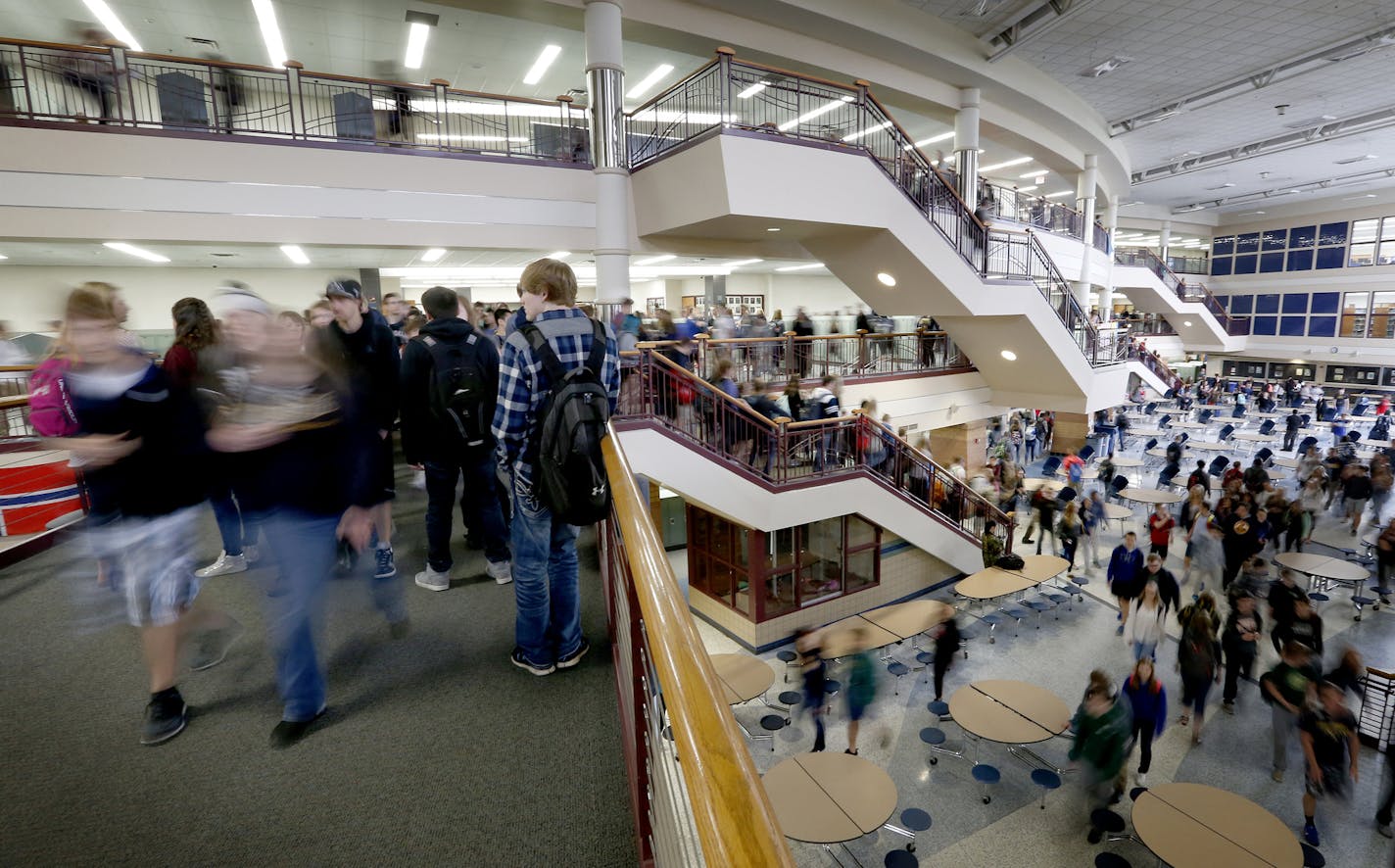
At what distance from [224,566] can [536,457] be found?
254cm

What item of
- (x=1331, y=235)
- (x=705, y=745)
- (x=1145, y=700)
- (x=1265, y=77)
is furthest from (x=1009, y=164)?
(x=705, y=745)

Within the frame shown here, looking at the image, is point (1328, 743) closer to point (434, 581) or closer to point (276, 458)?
point (434, 581)

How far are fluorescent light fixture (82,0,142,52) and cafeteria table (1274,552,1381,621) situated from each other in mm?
19243

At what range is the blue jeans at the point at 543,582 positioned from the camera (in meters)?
2.45

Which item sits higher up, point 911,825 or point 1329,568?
point 1329,568

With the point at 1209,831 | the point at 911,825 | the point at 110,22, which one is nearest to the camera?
the point at 1209,831

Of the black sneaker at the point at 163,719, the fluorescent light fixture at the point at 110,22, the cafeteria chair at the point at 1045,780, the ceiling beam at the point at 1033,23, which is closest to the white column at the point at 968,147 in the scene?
the ceiling beam at the point at 1033,23

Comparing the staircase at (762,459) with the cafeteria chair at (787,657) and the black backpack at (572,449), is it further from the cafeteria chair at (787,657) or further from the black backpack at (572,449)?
the black backpack at (572,449)

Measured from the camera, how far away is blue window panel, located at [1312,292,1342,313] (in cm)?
2798

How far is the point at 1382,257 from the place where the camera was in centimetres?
2653

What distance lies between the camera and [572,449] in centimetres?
222

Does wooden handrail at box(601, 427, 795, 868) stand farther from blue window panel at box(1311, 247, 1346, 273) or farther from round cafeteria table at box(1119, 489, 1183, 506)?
blue window panel at box(1311, 247, 1346, 273)

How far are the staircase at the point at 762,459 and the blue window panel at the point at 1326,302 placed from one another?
30537mm

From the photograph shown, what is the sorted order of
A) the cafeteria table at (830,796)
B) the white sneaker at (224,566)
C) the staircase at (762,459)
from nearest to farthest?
the white sneaker at (224,566), the cafeteria table at (830,796), the staircase at (762,459)
